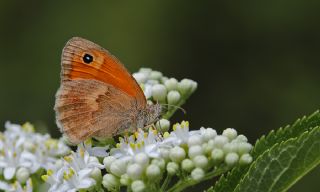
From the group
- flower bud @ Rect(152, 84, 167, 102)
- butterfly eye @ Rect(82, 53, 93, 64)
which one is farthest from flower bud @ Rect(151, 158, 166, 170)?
butterfly eye @ Rect(82, 53, 93, 64)

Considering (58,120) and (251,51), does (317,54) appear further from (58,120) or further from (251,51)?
(58,120)

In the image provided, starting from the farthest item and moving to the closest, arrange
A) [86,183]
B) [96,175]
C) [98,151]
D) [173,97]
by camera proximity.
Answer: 1. [173,97]
2. [98,151]
3. [96,175]
4. [86,183]

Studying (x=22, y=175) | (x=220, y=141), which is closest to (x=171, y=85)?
(x=220, y=141)

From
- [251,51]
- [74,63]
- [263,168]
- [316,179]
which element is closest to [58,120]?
[74,63]

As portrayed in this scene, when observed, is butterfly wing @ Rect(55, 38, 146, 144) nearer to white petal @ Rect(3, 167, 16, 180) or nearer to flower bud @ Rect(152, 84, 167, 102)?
flower bud @ Rect(152, 84, 167, 102)

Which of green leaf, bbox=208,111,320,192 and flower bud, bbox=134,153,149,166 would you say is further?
flower bud, bbox=134,153,149,166

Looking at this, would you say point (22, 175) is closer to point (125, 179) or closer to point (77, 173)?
point (77, 173)
